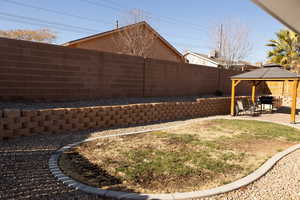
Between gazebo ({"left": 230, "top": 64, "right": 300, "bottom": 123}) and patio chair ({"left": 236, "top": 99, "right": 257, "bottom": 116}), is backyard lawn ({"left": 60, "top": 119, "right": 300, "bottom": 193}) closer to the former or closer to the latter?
gazebo ({"left": 230, "top": 64, "right": 300, "bottom": 123})

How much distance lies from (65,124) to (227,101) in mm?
8776

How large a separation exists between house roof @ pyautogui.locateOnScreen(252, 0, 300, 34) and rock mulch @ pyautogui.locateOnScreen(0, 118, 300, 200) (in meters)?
2.43

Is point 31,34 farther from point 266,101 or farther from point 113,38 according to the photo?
point 266,101

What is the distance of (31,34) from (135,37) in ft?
53.0

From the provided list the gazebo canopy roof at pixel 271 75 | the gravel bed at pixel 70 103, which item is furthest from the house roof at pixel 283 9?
the gazebo canopy roof at pixel 271 75

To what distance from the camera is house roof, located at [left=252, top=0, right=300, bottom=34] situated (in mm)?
2137

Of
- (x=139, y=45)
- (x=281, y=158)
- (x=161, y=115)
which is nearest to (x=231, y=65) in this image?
(x=139, y=45)

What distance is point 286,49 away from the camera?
21.9 m

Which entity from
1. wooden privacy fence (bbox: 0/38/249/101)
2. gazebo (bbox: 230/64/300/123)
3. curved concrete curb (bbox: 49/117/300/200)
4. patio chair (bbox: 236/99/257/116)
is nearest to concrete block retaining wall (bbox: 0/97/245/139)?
wooden privacy fence (bbox: 0/38/249/101)

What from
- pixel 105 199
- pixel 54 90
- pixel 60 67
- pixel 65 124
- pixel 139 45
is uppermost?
pixel 139 45

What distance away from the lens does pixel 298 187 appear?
10.4 ft

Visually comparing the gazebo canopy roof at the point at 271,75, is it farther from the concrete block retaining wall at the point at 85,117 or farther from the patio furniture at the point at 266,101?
the concrete block retaining wall at the point at 85,117

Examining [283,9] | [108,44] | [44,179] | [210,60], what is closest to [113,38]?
[108,44]

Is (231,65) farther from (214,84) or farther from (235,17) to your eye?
(214,84)
